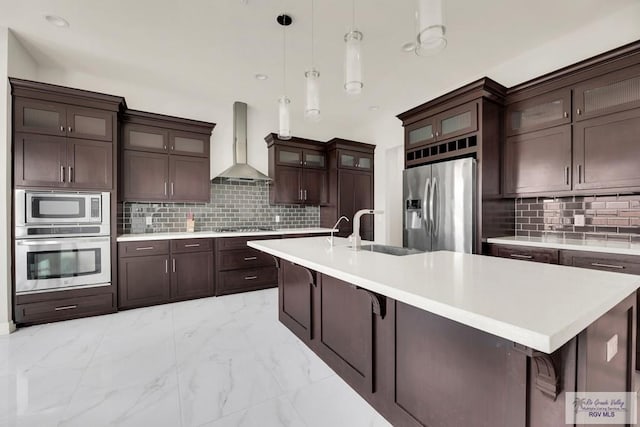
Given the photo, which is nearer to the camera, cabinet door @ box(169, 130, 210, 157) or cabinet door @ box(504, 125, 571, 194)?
cabinet door @ box(504, 125, 571, 194)

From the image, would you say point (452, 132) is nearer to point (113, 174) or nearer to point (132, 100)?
point (113, 174)

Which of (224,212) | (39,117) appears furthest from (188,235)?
(39,117)

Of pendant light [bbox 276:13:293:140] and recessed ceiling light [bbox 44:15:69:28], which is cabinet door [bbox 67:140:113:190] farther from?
pendant light [bbox 276:13:293:140]

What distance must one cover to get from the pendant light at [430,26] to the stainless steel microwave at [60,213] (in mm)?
3566

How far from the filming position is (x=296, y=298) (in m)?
2.58

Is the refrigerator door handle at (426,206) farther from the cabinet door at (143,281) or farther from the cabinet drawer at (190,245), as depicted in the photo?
the cabinet door at (143,281)

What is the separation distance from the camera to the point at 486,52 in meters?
3.15

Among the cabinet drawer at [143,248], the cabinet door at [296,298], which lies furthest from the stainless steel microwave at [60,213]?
the cabinet door at [296,298]

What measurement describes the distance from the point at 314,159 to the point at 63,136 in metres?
3.36

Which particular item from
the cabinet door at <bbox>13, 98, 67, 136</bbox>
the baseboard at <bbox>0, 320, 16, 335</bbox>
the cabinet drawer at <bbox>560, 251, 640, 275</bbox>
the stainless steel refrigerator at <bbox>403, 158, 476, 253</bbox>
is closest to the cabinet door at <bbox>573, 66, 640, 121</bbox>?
the stainless steel refrigerator at <bbox>403, 158, 476, 253</bbox>

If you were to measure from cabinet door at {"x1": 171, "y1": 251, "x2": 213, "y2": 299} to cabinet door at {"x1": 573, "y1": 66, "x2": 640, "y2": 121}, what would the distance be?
4449mm

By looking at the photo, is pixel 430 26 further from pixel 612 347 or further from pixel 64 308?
pixel 64 308

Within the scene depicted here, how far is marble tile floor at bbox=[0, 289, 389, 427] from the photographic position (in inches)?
64.1

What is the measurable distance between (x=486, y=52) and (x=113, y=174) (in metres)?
4.47
